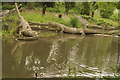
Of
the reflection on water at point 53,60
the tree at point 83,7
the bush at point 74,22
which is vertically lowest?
the reflection on water at point 53,60

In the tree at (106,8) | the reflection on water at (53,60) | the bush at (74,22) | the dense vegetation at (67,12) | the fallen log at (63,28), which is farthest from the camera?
the tree at (106,8)

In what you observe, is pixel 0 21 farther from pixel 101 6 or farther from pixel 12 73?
pixel 101 6

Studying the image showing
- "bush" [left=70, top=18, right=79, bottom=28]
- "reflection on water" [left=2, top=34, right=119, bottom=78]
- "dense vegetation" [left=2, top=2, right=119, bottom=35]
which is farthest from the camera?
"dense vegetation" [left=2, top=2, right=119, bottom=35]

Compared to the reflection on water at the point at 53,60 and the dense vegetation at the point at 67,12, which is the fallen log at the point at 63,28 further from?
the reflection on water at the point at 53,60

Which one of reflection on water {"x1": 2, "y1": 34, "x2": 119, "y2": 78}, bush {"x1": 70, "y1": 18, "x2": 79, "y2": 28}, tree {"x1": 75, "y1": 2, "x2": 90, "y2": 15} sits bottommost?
reflection on water {"x1": 2, "y1": 34, "x2": 119, "y2": 78}

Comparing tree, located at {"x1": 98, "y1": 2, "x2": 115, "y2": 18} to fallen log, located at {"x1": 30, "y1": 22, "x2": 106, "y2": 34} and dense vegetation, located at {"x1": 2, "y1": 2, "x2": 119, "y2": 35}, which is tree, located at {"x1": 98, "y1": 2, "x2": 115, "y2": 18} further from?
fallen log, located at {"x1": 30, "y1": 22, "x2": 106, "y2": 34}

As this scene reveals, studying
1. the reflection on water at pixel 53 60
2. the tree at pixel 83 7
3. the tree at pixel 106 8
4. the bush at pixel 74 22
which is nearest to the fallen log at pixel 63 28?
the bush at pixel 74 22

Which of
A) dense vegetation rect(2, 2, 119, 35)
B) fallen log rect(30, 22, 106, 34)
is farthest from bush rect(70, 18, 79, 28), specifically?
fallen log rect(30, 22, 106, 34)

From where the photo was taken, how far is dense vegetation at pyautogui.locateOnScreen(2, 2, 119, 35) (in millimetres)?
26562

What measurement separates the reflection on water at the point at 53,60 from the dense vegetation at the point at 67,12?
851 centimetres

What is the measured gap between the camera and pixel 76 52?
49.7 feet

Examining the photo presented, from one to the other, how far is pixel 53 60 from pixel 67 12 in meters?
23.2

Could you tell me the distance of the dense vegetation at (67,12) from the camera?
26.6 m

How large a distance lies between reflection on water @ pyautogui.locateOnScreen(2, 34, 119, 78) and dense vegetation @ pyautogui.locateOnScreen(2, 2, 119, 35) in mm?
8505
